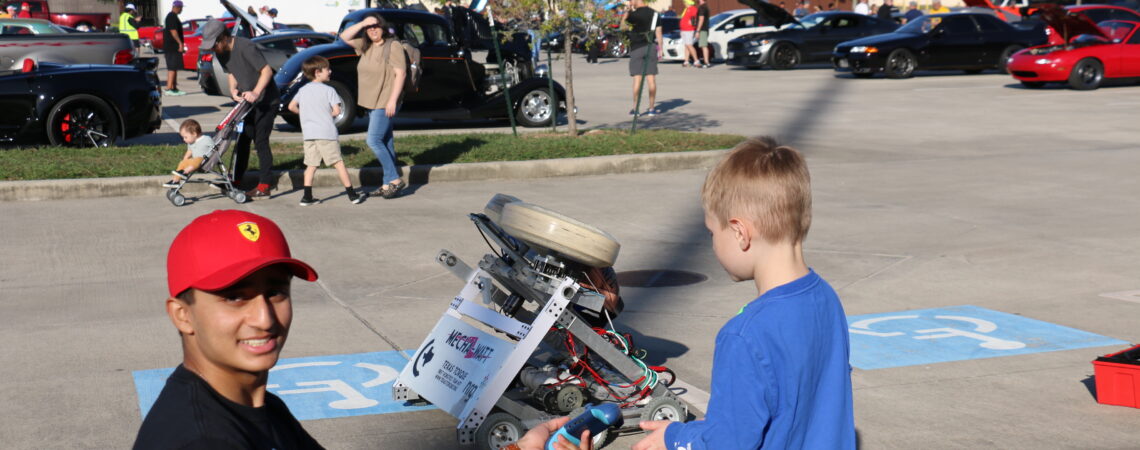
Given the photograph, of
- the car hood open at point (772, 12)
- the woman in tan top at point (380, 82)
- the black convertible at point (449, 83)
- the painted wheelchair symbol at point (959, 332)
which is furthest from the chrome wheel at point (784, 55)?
the painted wheelchair symbol at point (959, 332)

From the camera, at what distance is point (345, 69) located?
17.8 meters

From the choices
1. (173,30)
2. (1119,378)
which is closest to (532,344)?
(1119,378)

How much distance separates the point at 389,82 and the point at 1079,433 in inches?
318

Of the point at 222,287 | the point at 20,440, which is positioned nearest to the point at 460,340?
the point at 20,440

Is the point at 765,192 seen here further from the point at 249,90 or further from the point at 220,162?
the point at 249,90

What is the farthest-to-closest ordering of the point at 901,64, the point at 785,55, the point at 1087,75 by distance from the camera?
the point at 785,55, the point at 901,64, the point at 1087,75

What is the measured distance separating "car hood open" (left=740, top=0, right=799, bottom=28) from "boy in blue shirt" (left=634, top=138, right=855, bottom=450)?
28.7 m

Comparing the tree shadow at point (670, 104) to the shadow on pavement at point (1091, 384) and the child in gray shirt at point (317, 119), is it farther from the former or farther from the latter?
the shadow on pavement at point (1091, 384)

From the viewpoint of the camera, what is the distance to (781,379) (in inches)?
107

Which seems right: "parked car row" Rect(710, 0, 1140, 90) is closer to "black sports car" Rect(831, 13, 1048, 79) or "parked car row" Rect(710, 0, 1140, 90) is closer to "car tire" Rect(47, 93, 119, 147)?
"black sports car" Rect(831, 13, 1048, 79)

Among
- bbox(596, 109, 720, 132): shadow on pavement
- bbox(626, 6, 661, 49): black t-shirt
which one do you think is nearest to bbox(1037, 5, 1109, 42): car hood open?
bbox(596, 109, 720, 132): shadow on pavement

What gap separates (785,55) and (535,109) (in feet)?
48.8

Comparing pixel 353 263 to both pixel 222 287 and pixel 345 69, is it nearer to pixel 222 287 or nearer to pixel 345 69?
pixel 222 287

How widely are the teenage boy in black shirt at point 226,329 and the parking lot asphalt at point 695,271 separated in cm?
312
